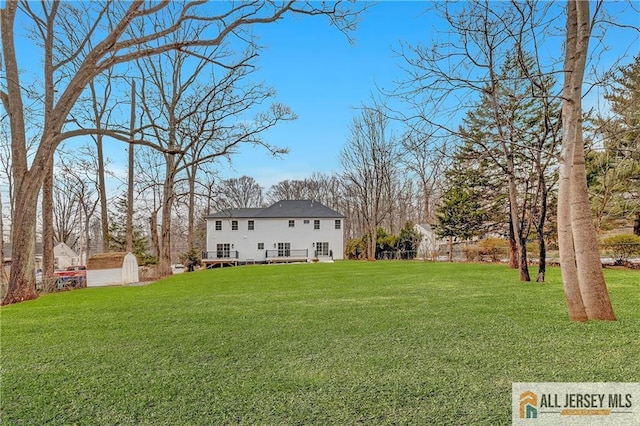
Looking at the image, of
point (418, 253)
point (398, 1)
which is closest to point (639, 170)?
point (398, 1)

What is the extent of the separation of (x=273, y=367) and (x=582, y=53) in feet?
13.9

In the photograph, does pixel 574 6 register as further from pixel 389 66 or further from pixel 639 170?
pixel 639 170

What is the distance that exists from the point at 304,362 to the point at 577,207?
3.03 meters

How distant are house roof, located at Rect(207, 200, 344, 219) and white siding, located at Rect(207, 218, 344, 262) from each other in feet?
1.06

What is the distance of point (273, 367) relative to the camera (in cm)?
255

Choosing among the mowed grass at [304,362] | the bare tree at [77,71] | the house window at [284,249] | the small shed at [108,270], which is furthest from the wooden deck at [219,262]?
the mowed grass at [304,362]

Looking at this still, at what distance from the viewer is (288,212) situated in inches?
1190

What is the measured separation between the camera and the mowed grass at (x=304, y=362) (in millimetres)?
1895

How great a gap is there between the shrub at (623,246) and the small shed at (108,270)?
1564cm

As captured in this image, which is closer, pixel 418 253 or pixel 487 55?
pixel 487 55

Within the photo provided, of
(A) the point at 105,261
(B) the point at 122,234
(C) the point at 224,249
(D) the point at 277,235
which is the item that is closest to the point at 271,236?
(D) the point at 277,235

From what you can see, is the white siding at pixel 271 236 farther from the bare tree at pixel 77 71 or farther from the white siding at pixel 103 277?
the bare tree at pixel 77 71

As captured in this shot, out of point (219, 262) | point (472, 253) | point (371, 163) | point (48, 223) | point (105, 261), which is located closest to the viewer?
point (48, 223)

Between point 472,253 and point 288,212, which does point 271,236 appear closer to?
point 288,212
